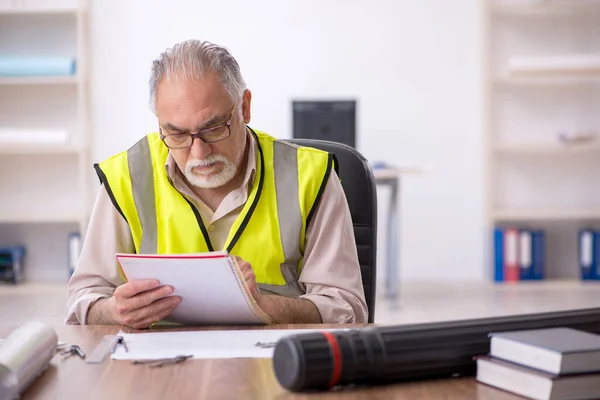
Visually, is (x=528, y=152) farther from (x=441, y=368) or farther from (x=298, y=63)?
(x=441, y=368)

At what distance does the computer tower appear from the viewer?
18.0ft

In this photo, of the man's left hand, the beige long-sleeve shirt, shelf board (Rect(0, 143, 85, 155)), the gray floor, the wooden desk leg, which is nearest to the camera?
the man's left hand

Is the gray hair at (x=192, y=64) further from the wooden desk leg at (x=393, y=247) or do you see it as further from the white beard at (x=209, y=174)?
the wooden desk leg at (x=393, y=247)

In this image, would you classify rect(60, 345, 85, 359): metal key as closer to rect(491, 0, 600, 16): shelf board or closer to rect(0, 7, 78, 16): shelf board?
rect(0, 7, 78, 16): shelf board

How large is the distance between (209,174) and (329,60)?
4348 millimetres

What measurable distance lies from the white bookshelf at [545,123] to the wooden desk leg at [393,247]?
37.1 inches

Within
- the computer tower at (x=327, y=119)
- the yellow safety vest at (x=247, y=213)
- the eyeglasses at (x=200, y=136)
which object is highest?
the computer tower at (x=327, y=119)

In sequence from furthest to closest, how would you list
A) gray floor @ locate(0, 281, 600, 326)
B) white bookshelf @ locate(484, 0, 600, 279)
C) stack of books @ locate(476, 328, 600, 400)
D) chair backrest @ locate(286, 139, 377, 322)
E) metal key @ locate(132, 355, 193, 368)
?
white bookshelf @ locate(484, 0, 600, 279), gray floor @ locate(0, 281, 600, 326), chair backrest @ locate(286, 139, 377, 322), metal key @ locate(132, 355, 193, 368), stack of books @ locate(476, 328, 600, 400)

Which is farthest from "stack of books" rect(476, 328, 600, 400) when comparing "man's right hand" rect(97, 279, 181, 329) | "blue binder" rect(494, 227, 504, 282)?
"blue binder" rect(494, 227, 504, 282)

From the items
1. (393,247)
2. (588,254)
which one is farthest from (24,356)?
(588,254)

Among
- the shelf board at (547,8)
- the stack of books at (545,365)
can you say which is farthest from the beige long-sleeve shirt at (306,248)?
the shelf board at (547,8)

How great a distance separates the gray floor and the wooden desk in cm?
342

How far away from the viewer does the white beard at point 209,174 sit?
73.6 inches

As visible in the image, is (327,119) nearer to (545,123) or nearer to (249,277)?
(545,123)
